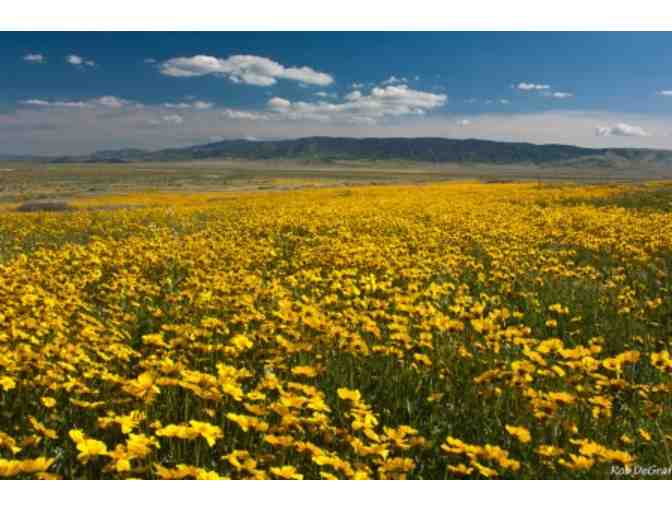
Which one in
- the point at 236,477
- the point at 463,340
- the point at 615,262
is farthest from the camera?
the point at 615,262

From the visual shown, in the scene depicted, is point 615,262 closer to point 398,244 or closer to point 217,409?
point 398,244

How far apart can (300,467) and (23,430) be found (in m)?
1.91

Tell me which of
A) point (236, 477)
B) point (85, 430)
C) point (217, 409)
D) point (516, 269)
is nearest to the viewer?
point (236, 477)

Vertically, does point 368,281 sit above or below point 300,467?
above

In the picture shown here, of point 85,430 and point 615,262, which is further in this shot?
point 615,262

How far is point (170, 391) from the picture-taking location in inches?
171

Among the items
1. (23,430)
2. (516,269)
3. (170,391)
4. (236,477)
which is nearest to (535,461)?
(236,477)

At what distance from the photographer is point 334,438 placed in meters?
3.77

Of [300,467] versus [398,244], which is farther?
[398,244]

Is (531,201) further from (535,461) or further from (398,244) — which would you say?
(535,461)

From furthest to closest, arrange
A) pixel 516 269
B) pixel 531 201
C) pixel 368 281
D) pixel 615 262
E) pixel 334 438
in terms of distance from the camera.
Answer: pixel 531 201, pixel 615 262, pixel 516 269, pixel 368 281, pixel 334 438

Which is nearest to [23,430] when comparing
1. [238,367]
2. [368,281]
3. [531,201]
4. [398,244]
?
[238,367]

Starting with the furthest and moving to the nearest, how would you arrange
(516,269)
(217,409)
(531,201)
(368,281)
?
(531,201) → (516,269) → (368,281) → (217,409)

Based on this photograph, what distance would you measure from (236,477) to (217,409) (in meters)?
1.07
